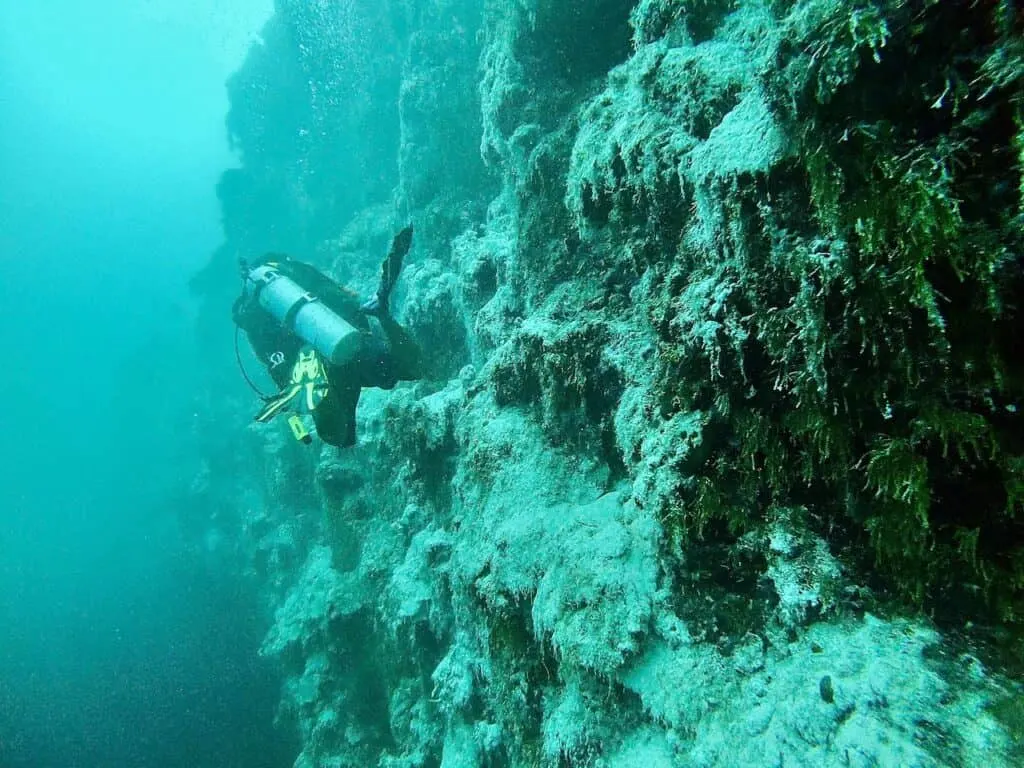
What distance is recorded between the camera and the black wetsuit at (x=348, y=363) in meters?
8.53

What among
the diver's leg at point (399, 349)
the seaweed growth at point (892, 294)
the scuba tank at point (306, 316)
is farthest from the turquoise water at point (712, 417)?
the scuba tank at point (306, 316)

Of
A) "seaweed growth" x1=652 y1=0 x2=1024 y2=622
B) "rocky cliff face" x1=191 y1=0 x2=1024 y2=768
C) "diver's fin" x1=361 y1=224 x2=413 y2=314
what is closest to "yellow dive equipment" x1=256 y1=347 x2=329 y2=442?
"diver's fin" x1=361 y1=224 x2=413 y2=314

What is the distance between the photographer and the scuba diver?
8.33 metres

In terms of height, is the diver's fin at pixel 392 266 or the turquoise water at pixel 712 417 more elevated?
the diver's fin at pixel 392 266

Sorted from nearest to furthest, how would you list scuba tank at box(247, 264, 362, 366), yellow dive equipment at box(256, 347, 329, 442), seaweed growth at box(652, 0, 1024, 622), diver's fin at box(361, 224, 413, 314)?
seaweed growth at box(652, 0, 1024, 622)
diver's fin at box(361, 224, 413, 314)
scuba tank at box(247, 264, 362, 366)
yellow dive equipment at box(256, 347, 329, 442)

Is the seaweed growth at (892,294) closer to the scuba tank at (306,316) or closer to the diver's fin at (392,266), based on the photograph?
the diver's fin at (392,266)

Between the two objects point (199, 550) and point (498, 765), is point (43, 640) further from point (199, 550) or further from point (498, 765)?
point (498, 765)

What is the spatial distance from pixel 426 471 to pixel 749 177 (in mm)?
7694

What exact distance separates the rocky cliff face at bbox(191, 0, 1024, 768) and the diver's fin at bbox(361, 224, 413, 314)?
180 cm

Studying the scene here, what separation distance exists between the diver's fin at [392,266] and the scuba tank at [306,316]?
65 cm

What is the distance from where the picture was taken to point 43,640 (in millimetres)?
26328

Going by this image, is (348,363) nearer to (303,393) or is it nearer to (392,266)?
(303,393)

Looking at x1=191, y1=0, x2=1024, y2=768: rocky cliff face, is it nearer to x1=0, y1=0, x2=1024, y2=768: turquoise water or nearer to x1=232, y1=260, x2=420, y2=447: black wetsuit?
x1=0, y1=0, x2=1024, y2=768: turquoise water

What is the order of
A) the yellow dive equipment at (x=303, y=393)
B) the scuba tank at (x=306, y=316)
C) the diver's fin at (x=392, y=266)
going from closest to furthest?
1. the diver's fin at (x=392, y=266)
2. the scuba tank at (x=306, y=316)
3. the yellow dive equipment at (x=303, y=393)
